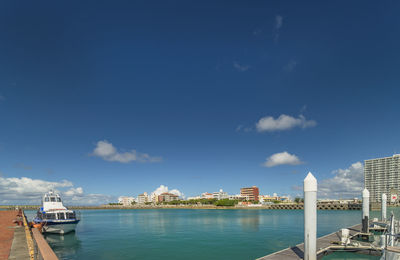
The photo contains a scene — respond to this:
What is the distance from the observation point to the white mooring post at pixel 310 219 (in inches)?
600

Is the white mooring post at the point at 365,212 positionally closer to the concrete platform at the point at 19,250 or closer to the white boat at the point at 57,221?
the concrete platform at the point at 19,250

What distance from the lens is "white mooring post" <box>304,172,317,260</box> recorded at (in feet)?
50.0

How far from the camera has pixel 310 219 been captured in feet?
50.6

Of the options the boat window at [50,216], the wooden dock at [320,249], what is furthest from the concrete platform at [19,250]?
the boat window at [50,216]

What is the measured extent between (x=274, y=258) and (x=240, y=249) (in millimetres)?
13497

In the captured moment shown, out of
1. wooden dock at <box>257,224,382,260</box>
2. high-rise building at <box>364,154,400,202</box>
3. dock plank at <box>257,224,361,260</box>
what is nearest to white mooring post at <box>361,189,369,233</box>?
wooden dock at <box>257,224,382,260</box>

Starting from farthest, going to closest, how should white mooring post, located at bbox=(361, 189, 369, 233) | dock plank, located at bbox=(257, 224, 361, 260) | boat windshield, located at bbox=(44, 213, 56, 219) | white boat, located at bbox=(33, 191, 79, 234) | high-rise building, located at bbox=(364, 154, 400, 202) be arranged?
high-rise building, located at bbox=(364, 154, 400, 202) → boat windshield, located at bbox=(44, 213, 56, 219) → white boat, located at bbox=(33, 191, 79, 234) → white mooring post, located at bbox=(361, 189, 369, 233) → dock plank, located at bbox=(257, 224, 361, 260)

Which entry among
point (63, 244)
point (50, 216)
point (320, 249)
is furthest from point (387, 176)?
point (50, 216)

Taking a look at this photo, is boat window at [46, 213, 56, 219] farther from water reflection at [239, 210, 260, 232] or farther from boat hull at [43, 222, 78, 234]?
water reflection at [239, 210, 260, 232]

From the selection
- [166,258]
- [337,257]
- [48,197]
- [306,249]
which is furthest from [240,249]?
[48,197]

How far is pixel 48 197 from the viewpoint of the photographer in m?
48.2

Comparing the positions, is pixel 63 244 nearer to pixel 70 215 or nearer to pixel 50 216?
pixel 70 215

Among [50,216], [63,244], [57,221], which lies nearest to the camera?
[63,244]

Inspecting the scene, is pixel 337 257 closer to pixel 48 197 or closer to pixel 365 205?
pixel 365 205
